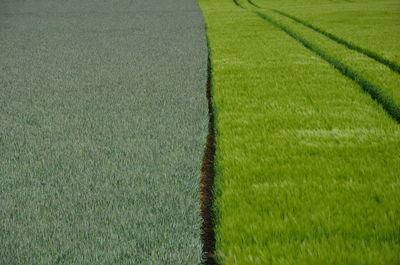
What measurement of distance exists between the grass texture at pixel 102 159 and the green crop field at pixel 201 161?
14mm

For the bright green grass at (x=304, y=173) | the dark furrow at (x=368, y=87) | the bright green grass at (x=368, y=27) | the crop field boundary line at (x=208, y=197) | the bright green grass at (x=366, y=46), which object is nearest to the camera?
the bright green grass at (x=304, y=173)

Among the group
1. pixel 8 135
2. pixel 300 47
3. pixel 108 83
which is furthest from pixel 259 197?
pixel 300 47

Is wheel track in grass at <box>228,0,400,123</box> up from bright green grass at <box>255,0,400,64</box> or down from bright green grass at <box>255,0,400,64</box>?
down

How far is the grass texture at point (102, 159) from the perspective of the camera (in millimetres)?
2611

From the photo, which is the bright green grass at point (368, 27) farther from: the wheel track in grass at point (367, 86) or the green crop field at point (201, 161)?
the green crop field at point (201, 161)

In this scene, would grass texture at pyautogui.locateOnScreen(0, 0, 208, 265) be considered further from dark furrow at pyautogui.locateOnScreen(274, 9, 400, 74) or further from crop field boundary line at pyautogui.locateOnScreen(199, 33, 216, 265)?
dark furrow at pyautogui.locateOnScreen(274, 9, 400, 74)

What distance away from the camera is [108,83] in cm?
714

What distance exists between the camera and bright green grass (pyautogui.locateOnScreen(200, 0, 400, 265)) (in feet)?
8.48

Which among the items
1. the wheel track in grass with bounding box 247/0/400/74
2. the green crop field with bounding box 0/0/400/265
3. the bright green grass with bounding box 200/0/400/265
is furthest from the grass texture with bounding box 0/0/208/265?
the wheel track in grass with bounding box 247/0/400/74

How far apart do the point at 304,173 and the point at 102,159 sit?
5.75 ft

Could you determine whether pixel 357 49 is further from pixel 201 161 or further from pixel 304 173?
pixel 201 161

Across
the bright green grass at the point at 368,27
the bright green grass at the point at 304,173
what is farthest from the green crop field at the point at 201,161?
the bright green grass at the point at 368,27

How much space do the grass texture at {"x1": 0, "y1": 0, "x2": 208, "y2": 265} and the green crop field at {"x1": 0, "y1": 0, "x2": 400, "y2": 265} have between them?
0.01m

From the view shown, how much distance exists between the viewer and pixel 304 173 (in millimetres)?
3662
